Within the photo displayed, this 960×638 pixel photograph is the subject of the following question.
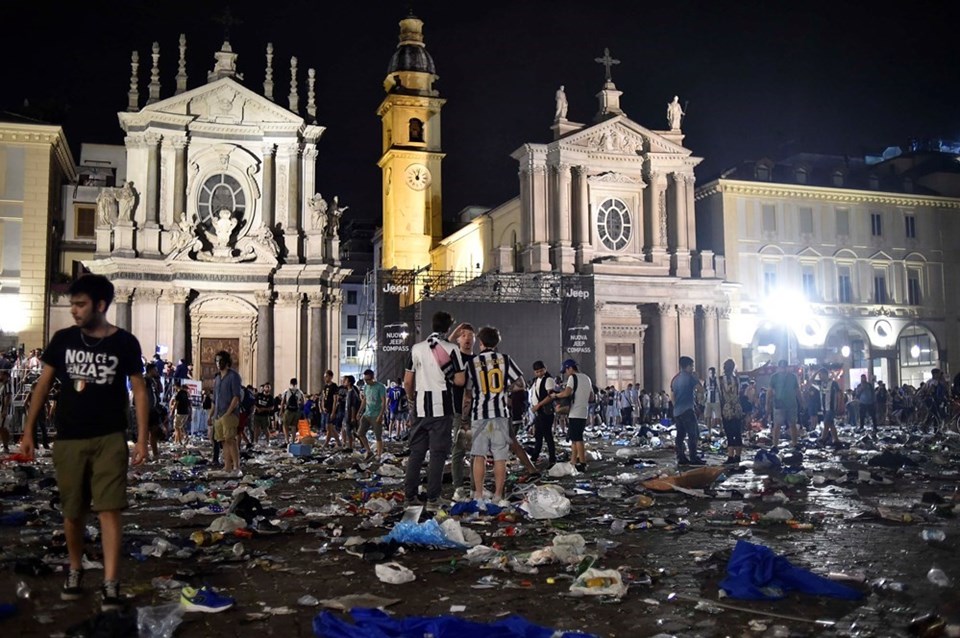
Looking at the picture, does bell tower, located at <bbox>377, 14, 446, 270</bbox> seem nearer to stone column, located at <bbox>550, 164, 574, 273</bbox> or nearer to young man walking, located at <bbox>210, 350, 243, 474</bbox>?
stone column, located at <bbox>550, 164, 574, 273</bbox>

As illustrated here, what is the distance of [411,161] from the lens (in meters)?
51.6

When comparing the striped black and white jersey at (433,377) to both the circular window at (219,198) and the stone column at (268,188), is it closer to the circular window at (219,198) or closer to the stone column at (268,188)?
the stone column at (268,188)

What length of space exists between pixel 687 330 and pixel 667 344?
1339mm

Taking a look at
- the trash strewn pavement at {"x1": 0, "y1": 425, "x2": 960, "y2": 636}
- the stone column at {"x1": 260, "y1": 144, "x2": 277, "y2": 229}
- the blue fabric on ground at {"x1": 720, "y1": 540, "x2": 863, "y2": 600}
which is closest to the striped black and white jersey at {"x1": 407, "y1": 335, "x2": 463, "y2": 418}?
the trash strewn pavement at {"x1": 0, "y1": 425, "x2": 960, "y2": 636}

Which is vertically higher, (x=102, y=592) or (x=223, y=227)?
(x=223, y=227)

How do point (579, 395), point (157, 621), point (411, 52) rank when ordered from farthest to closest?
point (411, 52) < point (579, 395) < point (157, 621)

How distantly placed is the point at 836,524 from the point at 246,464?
415 inches

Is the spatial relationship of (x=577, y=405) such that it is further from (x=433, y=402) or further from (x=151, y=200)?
(x=151, y=200)

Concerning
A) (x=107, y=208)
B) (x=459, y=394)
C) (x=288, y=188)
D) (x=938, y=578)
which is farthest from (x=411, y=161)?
(x=938, y=578)

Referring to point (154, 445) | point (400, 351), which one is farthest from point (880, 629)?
point (400, 351)

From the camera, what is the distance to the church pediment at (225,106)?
37312mm

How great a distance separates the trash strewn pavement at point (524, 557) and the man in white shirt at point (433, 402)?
16.1 inches

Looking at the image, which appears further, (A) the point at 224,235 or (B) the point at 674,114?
(B) the point at 674,114

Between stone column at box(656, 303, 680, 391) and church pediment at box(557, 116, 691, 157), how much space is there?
7931 mm
